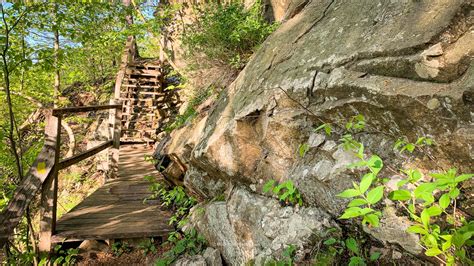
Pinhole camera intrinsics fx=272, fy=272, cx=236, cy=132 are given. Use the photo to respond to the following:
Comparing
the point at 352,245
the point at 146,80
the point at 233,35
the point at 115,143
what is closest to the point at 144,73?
the point at 146,80

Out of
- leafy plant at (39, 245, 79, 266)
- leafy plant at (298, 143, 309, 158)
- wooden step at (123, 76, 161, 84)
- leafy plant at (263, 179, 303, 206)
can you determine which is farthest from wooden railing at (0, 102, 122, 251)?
wooden step at (123, 76, 161, 84)

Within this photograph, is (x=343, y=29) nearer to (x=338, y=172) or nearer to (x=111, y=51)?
(x=338, y=172)

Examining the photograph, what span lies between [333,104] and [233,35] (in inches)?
125

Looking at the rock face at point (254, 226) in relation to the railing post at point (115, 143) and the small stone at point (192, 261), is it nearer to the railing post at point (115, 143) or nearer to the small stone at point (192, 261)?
the small stone at point (192, 261)

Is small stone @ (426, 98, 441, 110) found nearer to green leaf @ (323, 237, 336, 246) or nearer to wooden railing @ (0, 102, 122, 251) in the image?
green leaf @ (323, 237, 336, 246)

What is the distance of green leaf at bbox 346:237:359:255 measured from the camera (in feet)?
5.99

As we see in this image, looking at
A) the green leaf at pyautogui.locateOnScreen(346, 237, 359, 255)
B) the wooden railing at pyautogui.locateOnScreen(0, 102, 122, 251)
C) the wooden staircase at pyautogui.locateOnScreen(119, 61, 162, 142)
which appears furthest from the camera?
the wooden staircase at pyautogui.locateOnScreen(119, 61, 162, 142)

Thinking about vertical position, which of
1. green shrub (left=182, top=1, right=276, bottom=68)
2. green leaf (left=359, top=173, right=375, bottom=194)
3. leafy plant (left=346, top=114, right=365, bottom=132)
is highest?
green shrub (left=182, top=1, right=276, bottom=68)

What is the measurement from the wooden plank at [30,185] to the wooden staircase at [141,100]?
6414 mm

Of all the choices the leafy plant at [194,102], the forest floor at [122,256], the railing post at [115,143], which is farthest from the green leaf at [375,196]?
the railing post at [115,143]

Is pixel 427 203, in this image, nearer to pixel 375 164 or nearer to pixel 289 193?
pixel 375 164

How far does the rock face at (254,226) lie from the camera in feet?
7.01

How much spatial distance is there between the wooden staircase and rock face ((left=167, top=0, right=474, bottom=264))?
23.7ft

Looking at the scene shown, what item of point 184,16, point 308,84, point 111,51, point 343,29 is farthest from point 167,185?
point 111,51
